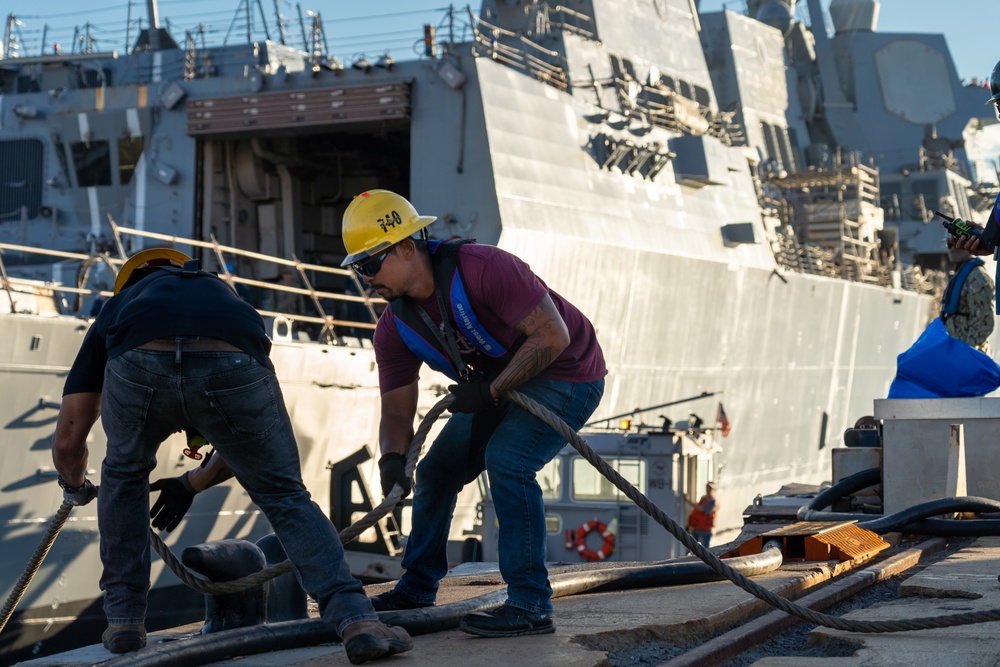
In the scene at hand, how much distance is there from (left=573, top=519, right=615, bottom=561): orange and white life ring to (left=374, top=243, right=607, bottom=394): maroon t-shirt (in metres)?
9.69

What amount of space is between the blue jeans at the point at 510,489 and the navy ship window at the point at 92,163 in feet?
44.9

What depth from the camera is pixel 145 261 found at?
169 inches

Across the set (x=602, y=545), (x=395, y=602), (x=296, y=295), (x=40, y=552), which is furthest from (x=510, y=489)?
(x=296, y=295)

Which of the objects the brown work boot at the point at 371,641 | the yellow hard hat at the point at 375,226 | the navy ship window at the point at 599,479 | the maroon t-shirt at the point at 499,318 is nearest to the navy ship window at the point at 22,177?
the navy ship window at the point at 599,479

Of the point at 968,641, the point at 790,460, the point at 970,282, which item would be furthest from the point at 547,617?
the point at 790,460

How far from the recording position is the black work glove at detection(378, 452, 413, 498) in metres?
4.30

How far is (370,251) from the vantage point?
13.5ft

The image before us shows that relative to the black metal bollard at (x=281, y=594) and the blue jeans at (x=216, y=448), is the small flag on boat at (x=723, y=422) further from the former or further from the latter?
the blue jeans at (x=216, y=448)

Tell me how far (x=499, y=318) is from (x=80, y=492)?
4.99ft

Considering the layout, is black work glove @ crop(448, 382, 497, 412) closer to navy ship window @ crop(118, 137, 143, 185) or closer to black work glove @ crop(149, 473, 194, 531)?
black work glove @ crop(149, 473, 194, 531)

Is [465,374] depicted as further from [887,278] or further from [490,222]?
[887,278]

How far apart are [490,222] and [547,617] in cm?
1127

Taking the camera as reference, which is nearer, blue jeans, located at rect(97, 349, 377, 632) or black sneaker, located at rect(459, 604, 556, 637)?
blue jeans, located at rect(97, 349, 377, 632)

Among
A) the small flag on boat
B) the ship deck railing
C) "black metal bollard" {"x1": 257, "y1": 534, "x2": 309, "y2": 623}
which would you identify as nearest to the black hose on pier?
"black metal bollard" {"x1": 257, "y1": 534, "x2": 309, "y2": 623}
